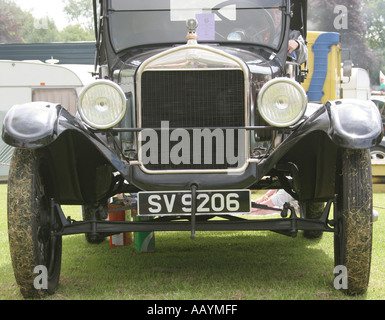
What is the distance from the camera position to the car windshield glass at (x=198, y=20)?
5012 millimetres

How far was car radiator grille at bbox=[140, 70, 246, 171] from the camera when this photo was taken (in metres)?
4.14

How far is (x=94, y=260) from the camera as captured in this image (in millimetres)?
5305

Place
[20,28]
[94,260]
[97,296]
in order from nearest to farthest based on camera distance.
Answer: [97,296], [94,260], [20,28]

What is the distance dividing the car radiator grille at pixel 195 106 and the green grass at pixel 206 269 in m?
0.83

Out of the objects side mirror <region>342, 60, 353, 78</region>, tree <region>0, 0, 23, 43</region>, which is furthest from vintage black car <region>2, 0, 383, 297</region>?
tree <region>0, 0, 23, 43</region>

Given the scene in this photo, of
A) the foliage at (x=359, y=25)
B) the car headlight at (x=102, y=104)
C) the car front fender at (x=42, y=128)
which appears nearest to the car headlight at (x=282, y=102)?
the car headlight at (x=102, y=104)

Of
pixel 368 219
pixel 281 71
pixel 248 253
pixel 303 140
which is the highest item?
pixel 281 71

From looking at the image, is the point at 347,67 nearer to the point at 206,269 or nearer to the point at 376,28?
the point at 206,269

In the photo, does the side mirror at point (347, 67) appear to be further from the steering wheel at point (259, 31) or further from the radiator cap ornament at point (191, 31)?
the radiator cap ornament at point (191, 31)

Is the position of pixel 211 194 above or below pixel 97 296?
above
